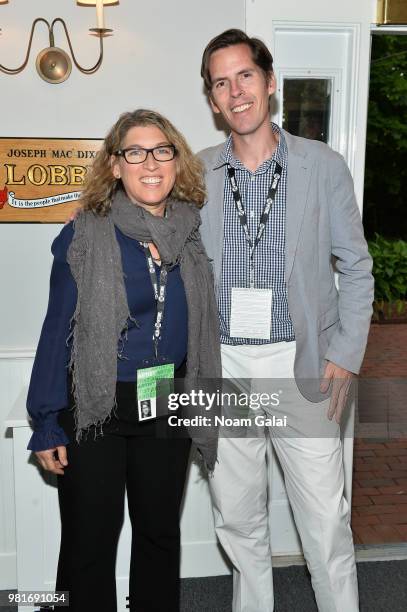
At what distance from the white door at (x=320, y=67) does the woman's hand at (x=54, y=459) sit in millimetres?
1586

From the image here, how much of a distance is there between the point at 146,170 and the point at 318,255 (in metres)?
0.61

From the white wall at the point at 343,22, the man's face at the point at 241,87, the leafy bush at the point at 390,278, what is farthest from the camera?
the leafy bush at the point at 390,278

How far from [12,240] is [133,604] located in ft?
4.65


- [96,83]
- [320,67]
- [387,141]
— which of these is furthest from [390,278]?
[96,83]

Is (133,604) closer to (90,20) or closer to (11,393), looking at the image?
(11,393)

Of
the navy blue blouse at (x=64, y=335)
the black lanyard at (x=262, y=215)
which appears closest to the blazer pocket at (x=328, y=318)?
the black lanyard at (x=262, y=215)

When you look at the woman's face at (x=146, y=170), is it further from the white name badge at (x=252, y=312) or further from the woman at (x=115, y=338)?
the white name badge at (x=252, y=312)

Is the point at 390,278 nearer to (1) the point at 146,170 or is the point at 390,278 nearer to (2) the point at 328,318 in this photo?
(2) the point at 328,318

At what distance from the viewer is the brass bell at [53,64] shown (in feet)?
7.93

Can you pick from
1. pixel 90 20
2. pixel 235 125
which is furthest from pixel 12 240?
pixel 235 125

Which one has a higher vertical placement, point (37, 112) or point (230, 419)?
point (37, 112)

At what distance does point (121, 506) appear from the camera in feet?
6.30

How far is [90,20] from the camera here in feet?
8.01

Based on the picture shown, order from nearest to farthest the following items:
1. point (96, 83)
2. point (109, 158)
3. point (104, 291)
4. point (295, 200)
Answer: point (104, 291)
point (109, 158)
point (295, 200)
point (96, 83)
